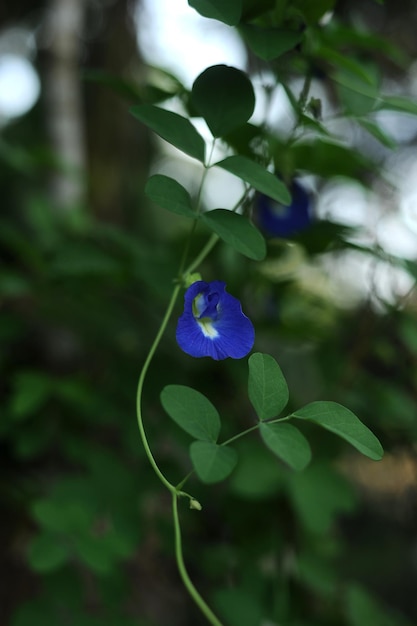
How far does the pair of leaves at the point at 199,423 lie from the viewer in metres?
0.53

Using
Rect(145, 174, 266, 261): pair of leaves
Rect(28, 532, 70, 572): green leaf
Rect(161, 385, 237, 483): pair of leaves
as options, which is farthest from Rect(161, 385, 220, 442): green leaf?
Rect(28, 532, 70, 572): green leaf

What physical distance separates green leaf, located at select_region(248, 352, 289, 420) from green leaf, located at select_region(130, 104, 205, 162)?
0.77 feet

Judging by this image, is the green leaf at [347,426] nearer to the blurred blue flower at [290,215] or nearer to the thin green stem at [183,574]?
the thin green stem at [183,574]

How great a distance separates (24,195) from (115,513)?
5.72ft

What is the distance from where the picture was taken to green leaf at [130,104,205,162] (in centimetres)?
64

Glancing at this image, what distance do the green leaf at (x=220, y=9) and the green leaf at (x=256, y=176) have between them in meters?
0.12

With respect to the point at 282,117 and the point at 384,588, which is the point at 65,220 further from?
the point at 384,588

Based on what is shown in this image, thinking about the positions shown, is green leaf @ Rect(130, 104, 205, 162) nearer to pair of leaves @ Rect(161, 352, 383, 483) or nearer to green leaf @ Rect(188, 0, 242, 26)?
green leaf @ Rect(188, 0, 242, 26)

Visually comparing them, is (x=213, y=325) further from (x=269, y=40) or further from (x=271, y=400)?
(x=269, y=40)

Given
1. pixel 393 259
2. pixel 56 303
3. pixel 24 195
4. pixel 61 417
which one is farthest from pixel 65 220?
pixel 24 195

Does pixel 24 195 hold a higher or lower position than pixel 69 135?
lower

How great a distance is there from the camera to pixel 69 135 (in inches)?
77.7

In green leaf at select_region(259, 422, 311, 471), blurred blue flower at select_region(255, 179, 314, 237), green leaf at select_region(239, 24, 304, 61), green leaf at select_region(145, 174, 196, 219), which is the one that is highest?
green leaf at select_region(239, 24, 304, 61)

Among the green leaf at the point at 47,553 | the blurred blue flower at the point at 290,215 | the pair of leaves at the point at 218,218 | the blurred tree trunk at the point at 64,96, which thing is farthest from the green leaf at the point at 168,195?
the blurred tree trunk at the point at 64,96
